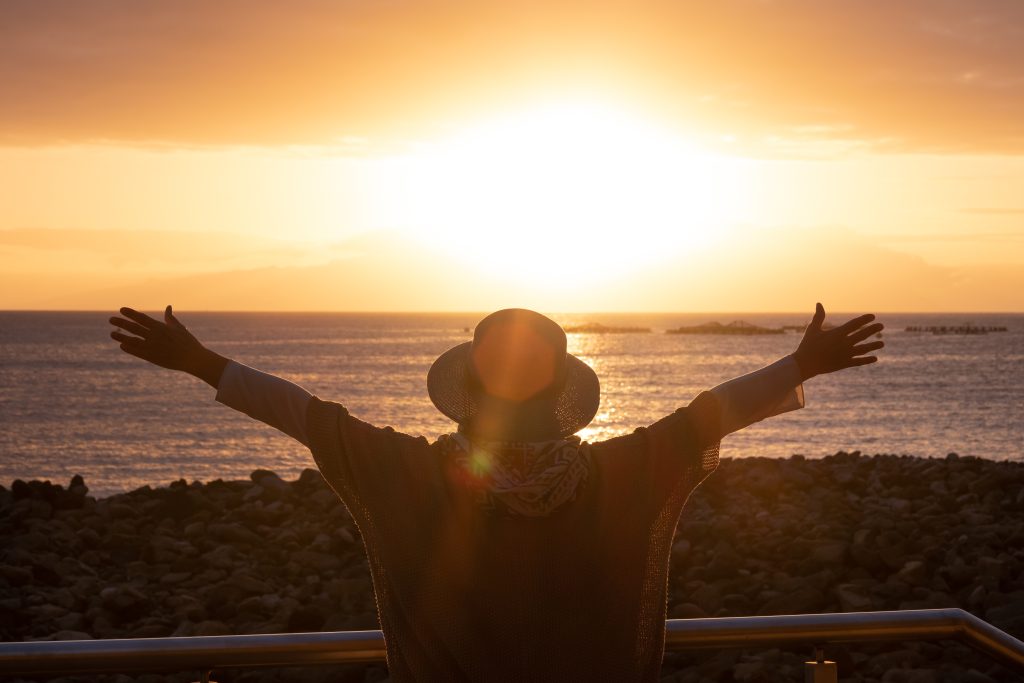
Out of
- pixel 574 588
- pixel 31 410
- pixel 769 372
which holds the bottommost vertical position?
pixel 31 410

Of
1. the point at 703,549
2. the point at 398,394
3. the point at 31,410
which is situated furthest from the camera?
the point at 398,394

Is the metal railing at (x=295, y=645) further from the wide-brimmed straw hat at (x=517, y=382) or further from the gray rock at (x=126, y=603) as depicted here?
the gray rock at (x=126, y=603)

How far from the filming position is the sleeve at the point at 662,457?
8.59 feet

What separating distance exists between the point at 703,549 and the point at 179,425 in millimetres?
45535

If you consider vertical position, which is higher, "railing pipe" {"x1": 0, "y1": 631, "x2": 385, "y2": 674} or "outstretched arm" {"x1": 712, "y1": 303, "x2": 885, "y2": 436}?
"outstretched arm" {"x1": 712, "y1": 303, "x2": 885, "y2": 436}

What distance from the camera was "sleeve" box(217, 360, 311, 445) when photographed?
2646 mm

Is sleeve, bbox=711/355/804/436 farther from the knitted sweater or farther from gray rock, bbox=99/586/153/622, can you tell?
gray rock, bbox=99/586/153/622

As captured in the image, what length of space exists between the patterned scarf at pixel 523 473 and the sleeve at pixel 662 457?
0.11 metres

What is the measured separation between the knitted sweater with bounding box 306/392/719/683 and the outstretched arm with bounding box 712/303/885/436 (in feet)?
0.23

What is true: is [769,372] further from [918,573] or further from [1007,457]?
[1007,457]

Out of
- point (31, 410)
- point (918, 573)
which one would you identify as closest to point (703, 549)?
point (918, 573)

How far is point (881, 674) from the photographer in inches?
383

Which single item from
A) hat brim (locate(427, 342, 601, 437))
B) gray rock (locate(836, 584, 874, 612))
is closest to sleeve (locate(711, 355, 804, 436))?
hat brim (locate(427, 342, 601, 437))

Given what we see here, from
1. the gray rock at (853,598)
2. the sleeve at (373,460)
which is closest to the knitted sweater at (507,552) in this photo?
the sleeve at (373,460)
